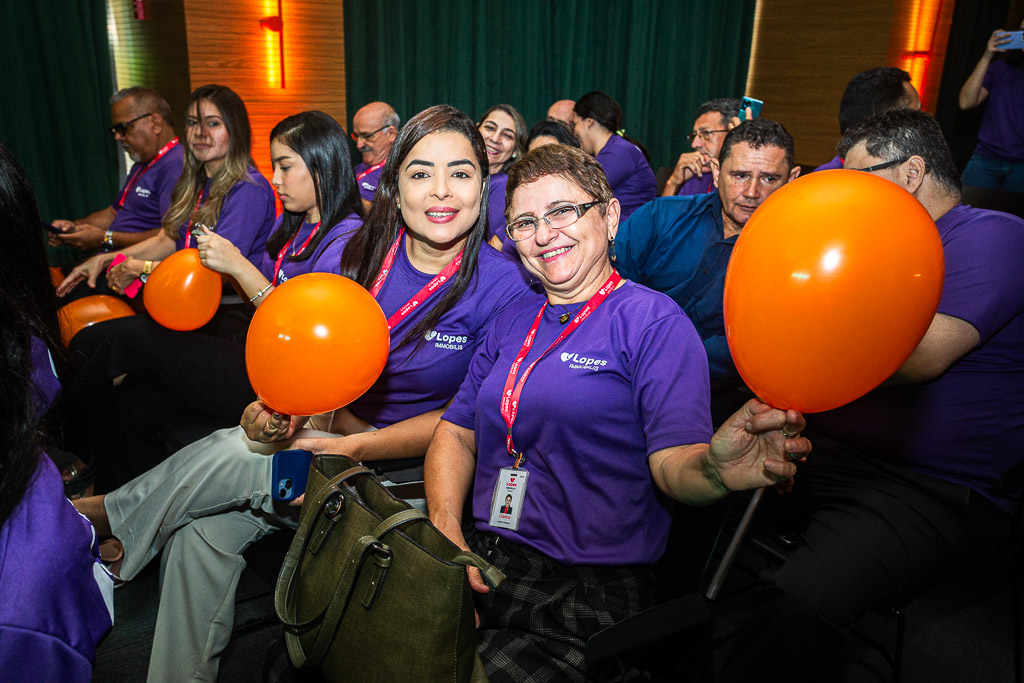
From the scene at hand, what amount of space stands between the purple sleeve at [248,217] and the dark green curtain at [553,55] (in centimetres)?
263

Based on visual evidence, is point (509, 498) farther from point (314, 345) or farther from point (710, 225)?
point (710, 225)

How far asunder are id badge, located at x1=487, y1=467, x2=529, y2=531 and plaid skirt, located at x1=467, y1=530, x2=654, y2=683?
0.06m

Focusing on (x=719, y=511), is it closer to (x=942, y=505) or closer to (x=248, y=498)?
(x=942, y=505)

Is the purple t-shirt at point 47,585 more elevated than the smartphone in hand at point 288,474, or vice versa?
the purple t-shirt at point 47,585

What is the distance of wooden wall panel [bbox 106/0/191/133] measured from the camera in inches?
162

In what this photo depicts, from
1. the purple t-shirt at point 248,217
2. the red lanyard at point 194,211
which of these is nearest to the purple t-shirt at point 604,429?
the purple t-shirt at point 248,217

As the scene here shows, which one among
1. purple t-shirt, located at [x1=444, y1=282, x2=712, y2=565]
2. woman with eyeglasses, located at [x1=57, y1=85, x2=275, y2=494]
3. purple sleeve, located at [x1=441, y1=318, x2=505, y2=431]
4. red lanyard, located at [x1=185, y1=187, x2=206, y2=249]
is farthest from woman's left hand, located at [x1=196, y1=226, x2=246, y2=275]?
purple t-shirt, located at [x1=444, y1=282, x2=712, y2=565]

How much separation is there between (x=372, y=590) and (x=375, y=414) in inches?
29.2

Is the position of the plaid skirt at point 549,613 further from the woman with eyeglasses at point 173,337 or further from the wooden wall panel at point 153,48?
the wooden wall panel at point 153,48

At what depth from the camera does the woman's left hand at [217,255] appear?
218cm

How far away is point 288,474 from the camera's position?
55.9 inches

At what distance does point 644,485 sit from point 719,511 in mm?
264

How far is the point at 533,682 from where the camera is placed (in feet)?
3.59

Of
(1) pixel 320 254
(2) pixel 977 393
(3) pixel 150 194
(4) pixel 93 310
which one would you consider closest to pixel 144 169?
(3) pixel 150 194
